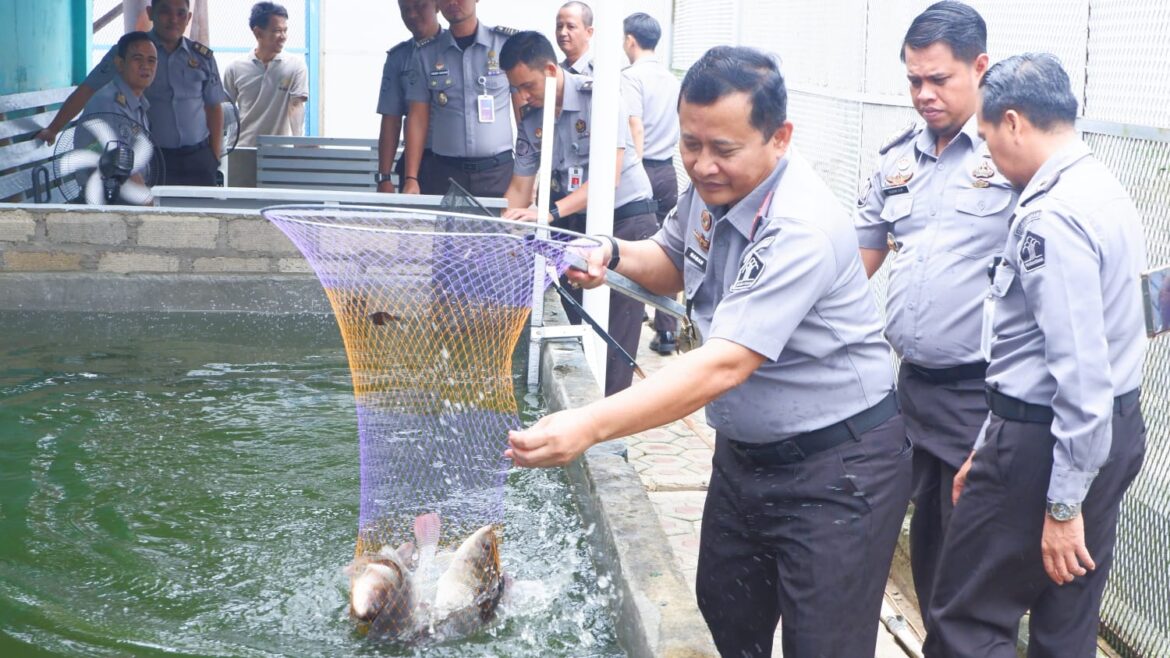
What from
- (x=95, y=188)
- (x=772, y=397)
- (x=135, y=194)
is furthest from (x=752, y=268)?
(x=95, y=188)

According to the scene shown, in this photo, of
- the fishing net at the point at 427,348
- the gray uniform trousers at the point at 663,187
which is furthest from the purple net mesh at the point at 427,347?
the gray uniform trousers at the point at 663,187

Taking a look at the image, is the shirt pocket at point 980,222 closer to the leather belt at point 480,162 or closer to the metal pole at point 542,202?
the metal pole at point 542,202

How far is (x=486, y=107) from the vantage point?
822 cm

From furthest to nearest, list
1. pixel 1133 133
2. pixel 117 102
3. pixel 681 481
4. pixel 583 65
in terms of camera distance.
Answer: pixel 117 102 → pixel 583 65 → pixel 681 481 → pixel 1133 133

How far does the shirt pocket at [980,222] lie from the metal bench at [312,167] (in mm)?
8034

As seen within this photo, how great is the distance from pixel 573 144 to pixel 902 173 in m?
2.91

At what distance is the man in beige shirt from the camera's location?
12.8 m

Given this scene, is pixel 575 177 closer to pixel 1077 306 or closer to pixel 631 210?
pixel 631 210

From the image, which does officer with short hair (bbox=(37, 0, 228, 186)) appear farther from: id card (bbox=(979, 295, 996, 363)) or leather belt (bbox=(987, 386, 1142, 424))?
leather belt (bbox=(987, 386, 1142, 424))

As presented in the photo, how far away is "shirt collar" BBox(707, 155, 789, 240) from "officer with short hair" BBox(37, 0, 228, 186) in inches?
300

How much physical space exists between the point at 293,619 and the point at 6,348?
4.16 m

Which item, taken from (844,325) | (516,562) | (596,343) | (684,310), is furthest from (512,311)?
(596,343)

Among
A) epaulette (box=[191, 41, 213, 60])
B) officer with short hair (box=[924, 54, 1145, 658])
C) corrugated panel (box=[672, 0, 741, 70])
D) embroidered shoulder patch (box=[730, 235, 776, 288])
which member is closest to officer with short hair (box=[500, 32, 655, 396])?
corrugated panel (box=[672, 0, 741, 70])

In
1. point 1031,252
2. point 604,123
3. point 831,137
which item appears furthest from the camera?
point 831,137
